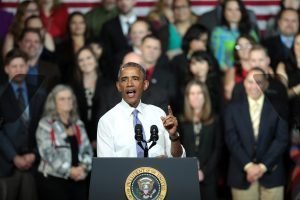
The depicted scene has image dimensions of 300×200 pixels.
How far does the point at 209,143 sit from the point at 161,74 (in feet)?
2.55

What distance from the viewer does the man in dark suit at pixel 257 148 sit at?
20.6 ft

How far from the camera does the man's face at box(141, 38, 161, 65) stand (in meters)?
6.84

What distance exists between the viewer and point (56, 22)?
784 cm

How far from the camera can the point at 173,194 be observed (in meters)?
3.63

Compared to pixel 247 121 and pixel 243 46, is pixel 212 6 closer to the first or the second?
pixel 243 46

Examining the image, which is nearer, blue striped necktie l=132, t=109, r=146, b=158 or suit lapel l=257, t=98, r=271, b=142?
blue striped necktie l=132, t=109, r=146, b=158

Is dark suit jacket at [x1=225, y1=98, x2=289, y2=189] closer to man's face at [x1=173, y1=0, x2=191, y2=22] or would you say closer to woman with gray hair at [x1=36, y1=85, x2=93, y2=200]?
woman with gray hair at [x1=36, y1=85, x2=93, y2=200]

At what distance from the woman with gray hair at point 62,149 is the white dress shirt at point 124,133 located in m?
2.19

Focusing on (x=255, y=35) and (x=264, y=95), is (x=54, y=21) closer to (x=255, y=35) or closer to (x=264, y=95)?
(x=255, y=35)

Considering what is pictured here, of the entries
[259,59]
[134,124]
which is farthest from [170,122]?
[259,59]

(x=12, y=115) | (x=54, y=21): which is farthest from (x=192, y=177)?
(x=54, y=21)

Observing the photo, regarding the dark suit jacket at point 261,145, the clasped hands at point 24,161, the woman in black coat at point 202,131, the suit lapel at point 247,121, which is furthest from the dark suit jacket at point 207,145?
the clasped hands at point 24,161

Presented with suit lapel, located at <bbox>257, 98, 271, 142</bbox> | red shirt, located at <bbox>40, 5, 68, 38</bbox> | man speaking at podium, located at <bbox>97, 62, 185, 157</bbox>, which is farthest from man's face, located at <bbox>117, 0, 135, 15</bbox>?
man speaking at podium, located at <bbox>97, 62, 185, 157</bbox>

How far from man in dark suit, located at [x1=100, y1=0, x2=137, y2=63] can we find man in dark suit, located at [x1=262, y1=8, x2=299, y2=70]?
4.57 feet
